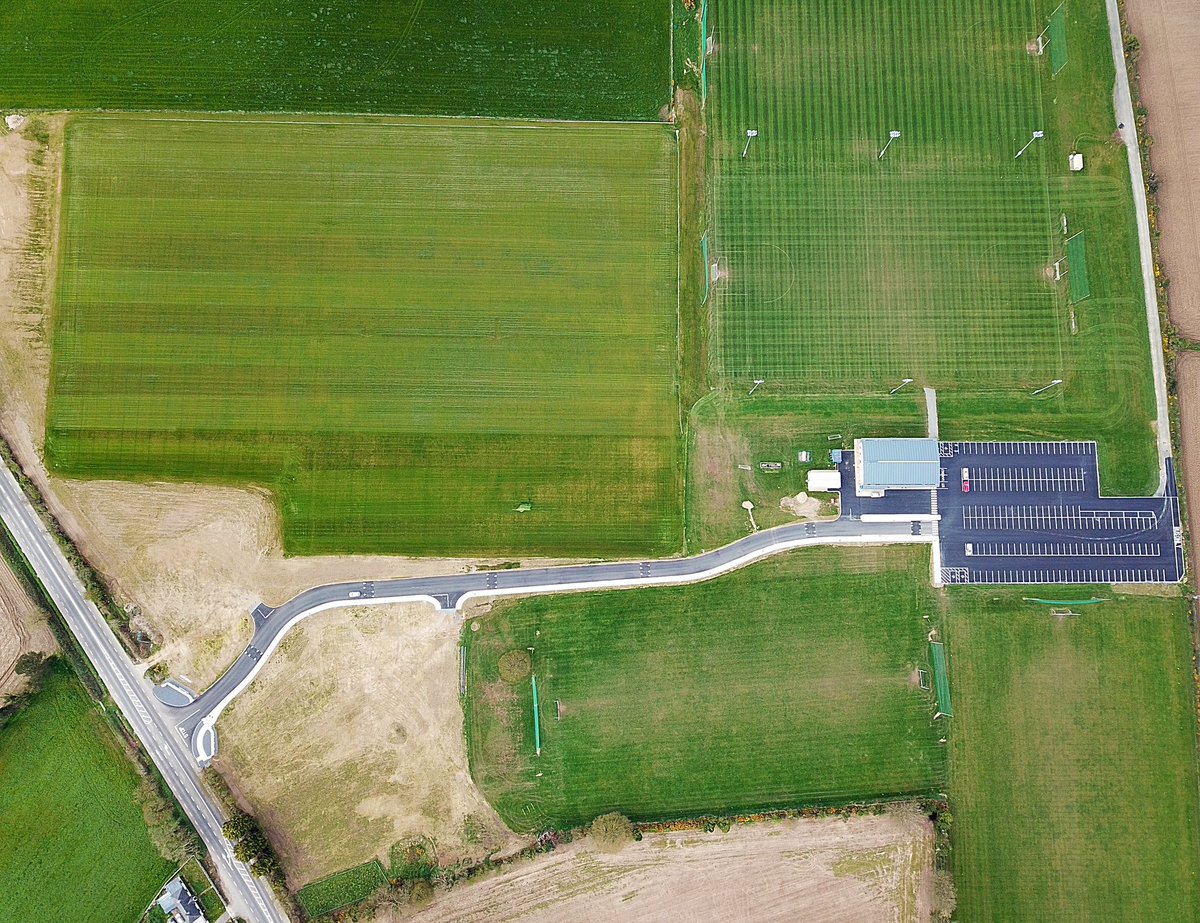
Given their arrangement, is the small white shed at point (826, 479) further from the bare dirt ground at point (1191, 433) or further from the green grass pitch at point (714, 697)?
the bare dirt ground at point (1191, 433)

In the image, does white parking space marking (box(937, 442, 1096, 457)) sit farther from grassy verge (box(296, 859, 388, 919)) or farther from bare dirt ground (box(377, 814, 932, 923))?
grassy verge (box(296, 859, 388, 919))

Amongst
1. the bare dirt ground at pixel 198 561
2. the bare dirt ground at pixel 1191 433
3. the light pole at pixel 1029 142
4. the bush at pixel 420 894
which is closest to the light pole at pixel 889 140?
the light pole at pixel 1029 142

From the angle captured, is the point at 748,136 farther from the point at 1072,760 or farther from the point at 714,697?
the point at 1072,760

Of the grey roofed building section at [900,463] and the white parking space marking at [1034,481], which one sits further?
the white parking space marking at [1034,481]

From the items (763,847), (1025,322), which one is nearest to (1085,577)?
Answer: (1025,322)

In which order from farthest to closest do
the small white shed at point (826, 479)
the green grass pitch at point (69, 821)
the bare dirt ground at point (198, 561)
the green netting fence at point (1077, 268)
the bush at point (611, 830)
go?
the green netting fence at point (1077, 268), the small white shed at point (826, 479), the bare dirt ground at point (198, 561), the green grass pitch at point (69, 821), the bush at point (611, 830)

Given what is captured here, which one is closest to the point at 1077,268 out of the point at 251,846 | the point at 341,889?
the point at 341,889
